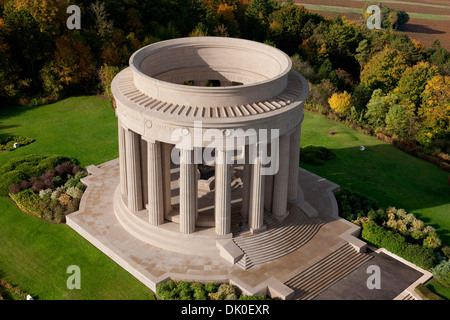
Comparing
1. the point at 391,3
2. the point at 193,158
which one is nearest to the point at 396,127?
the point at 193,158

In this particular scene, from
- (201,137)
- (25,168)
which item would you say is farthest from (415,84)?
(25,168)

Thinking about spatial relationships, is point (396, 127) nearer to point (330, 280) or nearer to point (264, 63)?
point (264, 63)

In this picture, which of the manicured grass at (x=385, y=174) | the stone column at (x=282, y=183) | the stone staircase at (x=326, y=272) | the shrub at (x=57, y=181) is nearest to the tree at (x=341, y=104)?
the manicured grass at (x=385, y=174)

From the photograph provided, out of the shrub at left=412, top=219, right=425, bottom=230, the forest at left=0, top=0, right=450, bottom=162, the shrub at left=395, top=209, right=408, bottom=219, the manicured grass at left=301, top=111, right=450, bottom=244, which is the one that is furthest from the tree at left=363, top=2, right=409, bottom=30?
the shrub at left=412, top=219, right=425, bottom=230

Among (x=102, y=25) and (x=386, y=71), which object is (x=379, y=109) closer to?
(x=386, y=71)

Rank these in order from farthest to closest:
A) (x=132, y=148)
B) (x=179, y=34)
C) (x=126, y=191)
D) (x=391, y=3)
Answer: (x=391, y=3), (x=179, y=34), (x=126, y=191), (x=132, y=148)
